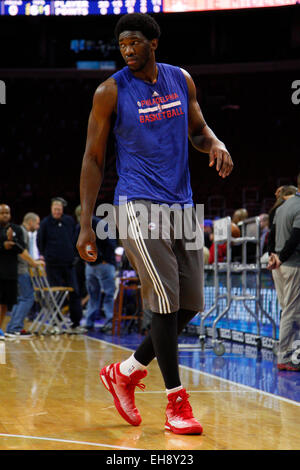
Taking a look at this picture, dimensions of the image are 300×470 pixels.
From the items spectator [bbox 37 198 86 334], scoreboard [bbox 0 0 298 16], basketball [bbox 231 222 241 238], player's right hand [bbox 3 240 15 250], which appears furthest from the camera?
scoreboard [bbox 0 0 298 16]

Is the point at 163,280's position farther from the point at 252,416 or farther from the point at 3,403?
the point at 3,403

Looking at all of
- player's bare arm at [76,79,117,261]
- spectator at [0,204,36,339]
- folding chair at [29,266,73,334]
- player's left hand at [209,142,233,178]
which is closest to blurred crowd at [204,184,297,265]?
folding chair at [29,266,73,334]

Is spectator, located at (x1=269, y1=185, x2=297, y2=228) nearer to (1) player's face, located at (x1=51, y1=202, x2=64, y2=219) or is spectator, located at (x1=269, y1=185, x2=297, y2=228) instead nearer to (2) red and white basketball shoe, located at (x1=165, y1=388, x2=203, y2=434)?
(2) red and white basketball shoe, located at (x1=165, y1=388, x2=203, y2=434)

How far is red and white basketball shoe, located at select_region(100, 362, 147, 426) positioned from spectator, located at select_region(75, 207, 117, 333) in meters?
5.72

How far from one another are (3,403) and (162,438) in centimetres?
124

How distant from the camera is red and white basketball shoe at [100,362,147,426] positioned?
291 cm

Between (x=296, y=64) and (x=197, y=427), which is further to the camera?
(x=296, y=64)

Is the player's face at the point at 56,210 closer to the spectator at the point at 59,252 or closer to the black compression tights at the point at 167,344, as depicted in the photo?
the spectator at the point at 59,252

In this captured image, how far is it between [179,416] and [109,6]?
13143 mm

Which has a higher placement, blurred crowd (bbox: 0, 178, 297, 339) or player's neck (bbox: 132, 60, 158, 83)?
player's neck (bbox: 132, 60, 158, 83)

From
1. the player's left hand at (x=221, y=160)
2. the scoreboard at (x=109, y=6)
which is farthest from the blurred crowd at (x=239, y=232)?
the scoreboard at (x=109, y=6)

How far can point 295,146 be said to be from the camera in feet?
54.6

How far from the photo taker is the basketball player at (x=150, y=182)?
275 cm

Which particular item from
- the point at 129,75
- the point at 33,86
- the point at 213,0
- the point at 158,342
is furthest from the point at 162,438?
the point at 33,86
